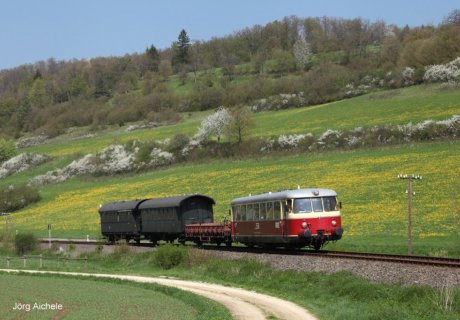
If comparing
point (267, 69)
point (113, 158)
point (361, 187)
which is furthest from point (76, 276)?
point (267, 69)

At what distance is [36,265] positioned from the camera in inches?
1788

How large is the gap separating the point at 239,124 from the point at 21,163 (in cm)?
4635

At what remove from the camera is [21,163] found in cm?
11744

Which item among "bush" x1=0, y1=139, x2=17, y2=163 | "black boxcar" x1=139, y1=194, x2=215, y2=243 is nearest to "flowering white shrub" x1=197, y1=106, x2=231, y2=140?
"black boxcar" x1=139, y1=194, x2=215, y2=243

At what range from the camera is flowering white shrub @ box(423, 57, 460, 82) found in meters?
93.9

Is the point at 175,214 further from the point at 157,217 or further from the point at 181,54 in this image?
the point at 181,54

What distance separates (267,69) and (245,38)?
114 ft

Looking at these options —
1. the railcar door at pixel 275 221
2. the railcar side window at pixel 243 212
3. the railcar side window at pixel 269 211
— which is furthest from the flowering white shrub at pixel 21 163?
the railcar door at pixel 275 221

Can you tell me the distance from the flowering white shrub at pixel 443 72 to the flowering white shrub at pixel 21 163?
64.9m

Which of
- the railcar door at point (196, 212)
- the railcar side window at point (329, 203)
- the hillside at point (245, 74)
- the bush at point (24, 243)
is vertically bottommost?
the bush at point (24, 243)

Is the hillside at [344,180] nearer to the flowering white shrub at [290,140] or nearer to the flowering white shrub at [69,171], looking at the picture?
the flowering white shrub at [69,171]

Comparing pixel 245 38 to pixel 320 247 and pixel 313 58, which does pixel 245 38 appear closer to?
pixel 313 58

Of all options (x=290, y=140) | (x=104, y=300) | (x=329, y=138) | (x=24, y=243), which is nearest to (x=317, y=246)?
(x=104, y=300)

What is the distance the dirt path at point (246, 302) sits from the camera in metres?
20.4
